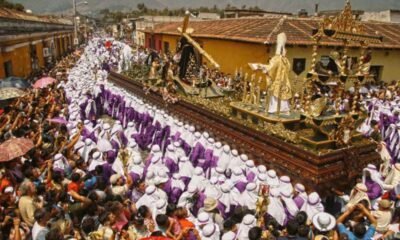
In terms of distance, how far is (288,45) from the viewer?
1453cm

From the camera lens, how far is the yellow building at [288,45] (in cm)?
1476

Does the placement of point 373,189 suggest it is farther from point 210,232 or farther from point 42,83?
point 42,83

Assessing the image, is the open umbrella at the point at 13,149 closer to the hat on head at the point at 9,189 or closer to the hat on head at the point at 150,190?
the hat on head at the point at 9,189

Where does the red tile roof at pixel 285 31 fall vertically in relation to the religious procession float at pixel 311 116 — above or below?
above

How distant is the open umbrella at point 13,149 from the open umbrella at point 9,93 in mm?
4046

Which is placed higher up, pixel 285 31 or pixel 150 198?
pixel 285 31

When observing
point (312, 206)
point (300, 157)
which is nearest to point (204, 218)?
point (312, 206)

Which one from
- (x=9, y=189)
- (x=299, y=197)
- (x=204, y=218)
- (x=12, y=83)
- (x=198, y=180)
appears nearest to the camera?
(x=204, y=218)

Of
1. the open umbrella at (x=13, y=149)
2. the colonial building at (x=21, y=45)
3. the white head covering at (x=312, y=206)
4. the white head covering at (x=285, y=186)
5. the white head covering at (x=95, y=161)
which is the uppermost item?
the colonial building at (x=21, y=45)

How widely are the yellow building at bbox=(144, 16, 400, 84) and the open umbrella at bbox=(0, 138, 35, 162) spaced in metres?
9.89

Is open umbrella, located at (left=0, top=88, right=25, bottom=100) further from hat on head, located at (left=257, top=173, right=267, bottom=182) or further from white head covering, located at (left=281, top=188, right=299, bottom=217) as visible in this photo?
white head covering, located at (left=281, top=188, right=299, bottom=217)

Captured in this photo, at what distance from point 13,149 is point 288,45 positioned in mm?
11029

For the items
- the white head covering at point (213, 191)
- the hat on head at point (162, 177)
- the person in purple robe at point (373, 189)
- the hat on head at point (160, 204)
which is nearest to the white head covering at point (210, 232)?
the hat on head at point (160, 204)

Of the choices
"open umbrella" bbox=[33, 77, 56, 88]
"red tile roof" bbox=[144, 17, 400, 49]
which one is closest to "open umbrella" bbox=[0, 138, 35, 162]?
"open umbrella" bbox=[33, 77, 56, 88]
